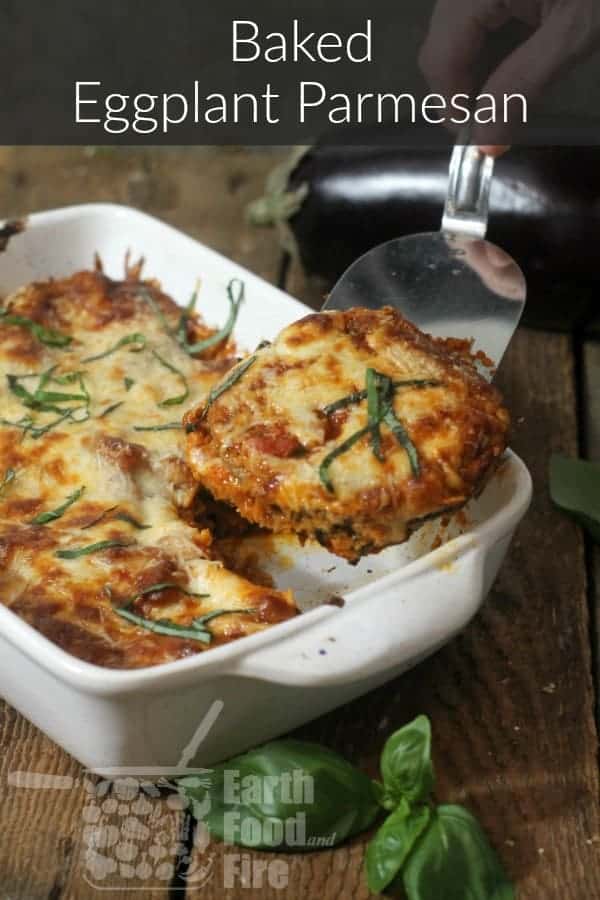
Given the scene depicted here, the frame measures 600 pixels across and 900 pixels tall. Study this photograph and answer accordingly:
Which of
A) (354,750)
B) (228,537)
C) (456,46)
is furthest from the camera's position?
(456,46)

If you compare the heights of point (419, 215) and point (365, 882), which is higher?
point (419, 215)

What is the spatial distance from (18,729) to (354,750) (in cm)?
55

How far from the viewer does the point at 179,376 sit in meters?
2.50

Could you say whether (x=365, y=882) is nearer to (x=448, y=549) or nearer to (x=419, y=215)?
(x=448, y=549)

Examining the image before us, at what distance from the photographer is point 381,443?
192 cm

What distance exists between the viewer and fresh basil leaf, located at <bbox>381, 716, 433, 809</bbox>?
1.72 meters

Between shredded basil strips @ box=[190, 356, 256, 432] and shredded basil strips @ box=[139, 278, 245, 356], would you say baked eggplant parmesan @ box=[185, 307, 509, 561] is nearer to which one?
shredded basil strips @ box=[190, 356, 256, 432]

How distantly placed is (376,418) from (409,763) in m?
0.52

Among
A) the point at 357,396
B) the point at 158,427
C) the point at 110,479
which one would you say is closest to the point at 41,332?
the point at 158,427

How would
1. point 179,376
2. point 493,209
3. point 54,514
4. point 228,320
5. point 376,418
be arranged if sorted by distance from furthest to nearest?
point 493,209 → point 228,320 → point 179,376 → point 54,514 → point 376,418

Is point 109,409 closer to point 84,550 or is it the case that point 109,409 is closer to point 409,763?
point 84,550

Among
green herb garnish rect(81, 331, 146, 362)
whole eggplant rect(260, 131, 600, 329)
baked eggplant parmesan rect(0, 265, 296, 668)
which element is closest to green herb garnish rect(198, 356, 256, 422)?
baked eggplant parmesan rect(0, 265, 296, 668)

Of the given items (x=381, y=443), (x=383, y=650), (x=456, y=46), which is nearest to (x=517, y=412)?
(x=456, y=46)

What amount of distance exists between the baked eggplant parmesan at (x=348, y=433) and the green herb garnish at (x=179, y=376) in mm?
267
